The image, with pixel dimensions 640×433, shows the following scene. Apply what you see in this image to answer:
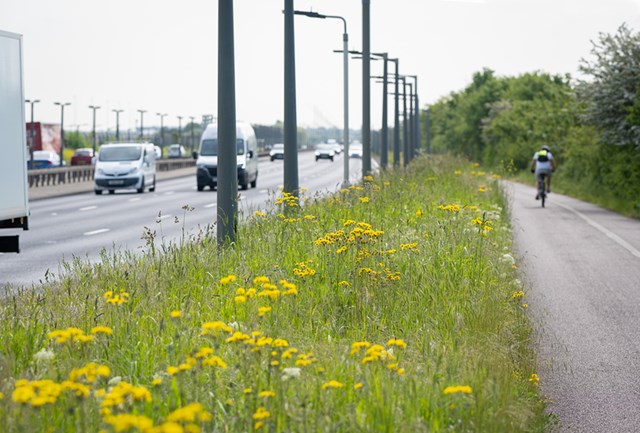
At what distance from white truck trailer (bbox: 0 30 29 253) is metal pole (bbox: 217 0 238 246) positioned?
7.23ft

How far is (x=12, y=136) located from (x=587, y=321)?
6486mm

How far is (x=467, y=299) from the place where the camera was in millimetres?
9125

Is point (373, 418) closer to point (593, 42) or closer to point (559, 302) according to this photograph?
point (559, 302)

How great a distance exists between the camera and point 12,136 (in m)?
13.4

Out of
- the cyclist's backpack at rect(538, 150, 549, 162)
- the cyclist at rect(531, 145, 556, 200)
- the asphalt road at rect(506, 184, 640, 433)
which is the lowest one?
the asphalt road at rect(506, 184, 640, 433)

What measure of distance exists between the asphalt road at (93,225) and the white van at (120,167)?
117 cm

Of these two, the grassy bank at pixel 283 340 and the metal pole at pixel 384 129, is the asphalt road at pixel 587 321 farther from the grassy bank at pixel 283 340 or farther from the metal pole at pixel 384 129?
the metal pole at pixel 384 129

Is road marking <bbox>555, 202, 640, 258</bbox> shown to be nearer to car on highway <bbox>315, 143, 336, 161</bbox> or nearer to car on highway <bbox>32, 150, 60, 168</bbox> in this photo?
car on highway <bbox>32, 150, 60, 168</bbox>

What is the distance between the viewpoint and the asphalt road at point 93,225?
54.4ft

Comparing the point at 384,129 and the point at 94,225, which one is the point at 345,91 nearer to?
the point at 384,129

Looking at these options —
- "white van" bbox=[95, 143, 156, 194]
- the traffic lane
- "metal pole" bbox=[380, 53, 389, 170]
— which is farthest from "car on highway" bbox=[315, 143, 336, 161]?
the traffic lane

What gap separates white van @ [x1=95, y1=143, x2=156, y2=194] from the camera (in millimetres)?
44438

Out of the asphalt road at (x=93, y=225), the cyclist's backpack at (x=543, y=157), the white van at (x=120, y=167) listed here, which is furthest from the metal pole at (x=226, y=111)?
the white van at (x=120, y=167)

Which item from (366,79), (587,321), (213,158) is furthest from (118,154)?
(587,321)
